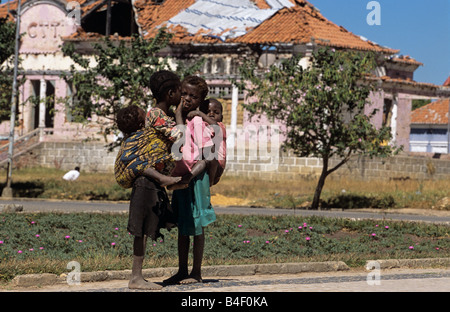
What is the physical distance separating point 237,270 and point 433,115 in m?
59.5

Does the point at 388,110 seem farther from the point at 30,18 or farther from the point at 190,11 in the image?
the point at 30,18

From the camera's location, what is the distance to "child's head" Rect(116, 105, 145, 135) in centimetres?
859

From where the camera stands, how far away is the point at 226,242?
13.5 metres

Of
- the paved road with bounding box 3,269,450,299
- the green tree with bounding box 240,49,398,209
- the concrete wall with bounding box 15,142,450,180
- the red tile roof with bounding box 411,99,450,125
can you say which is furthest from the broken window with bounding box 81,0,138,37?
the paved road with bounding box 3,269,450,299

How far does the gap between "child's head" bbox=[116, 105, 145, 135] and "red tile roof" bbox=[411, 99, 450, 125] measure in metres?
59.6

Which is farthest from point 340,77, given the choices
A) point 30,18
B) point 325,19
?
point 30,18

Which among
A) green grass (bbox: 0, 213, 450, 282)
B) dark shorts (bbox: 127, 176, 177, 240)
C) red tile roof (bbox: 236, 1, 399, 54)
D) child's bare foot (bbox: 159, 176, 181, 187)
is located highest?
red tile roof (bbox: 236, 1, 399, 54)

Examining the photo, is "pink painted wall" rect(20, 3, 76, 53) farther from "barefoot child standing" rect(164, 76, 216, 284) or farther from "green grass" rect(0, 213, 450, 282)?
"barefoot child standing" rect(164, 76, 216, 284)

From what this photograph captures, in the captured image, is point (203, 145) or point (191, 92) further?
point (191, 92)

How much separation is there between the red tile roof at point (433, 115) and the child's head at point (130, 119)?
59.6 meters

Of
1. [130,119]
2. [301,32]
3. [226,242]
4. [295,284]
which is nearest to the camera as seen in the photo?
[130,119]

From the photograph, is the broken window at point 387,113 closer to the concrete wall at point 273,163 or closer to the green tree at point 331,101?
the concrete wall at point 273,163

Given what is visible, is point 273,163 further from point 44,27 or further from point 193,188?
point 193,188

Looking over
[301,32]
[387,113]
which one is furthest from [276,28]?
[387,113]
